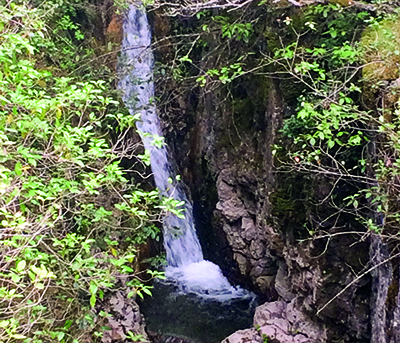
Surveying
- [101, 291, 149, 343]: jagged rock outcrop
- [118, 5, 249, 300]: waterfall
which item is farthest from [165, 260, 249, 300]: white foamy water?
[101, 291, 149, 343]: jagged rock outcrop

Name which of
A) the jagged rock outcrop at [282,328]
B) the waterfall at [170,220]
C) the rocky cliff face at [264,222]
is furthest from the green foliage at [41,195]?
the waterfall at [170,220]

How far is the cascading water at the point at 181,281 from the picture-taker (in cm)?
635

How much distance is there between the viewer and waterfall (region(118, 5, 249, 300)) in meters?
7.32

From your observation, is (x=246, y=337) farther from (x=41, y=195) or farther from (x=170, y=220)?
(x=41, y=195)

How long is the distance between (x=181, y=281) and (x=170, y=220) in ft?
5.11

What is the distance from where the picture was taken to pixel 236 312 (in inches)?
265

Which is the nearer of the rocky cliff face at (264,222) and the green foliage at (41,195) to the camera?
the green foliage at (41,195)

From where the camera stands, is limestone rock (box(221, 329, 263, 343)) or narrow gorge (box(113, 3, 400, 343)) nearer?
narrow gorge (box(113, 3, 400, 343))

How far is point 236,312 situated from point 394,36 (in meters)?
5.34

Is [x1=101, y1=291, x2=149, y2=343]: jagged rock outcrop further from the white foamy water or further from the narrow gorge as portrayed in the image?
the white foamy water

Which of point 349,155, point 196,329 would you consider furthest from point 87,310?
point 349,155

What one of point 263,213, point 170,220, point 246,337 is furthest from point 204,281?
point 263,213

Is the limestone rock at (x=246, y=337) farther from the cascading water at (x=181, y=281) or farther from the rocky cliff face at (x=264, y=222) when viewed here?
the cascading water at (x=181, y=281)

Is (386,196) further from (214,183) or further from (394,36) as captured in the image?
(214,183)
